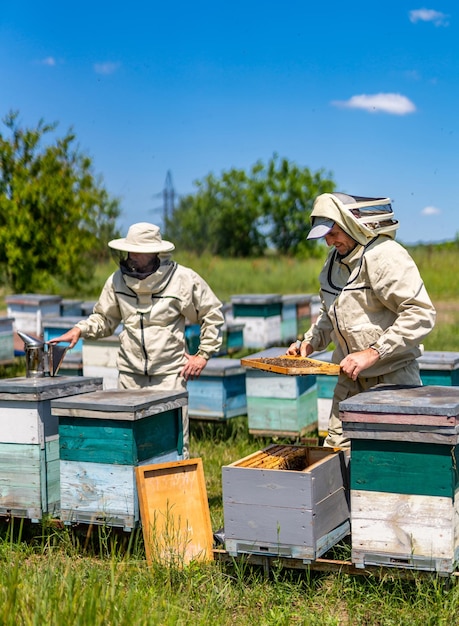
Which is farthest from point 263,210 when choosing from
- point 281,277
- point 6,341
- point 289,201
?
point 6,341

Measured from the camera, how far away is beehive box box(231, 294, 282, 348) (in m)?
10.9

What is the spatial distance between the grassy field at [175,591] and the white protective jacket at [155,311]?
38.1 inches

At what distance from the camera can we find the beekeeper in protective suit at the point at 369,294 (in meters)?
3.58

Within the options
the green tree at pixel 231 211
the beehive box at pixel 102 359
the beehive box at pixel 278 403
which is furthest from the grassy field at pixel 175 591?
the green tree at pixel 231 211

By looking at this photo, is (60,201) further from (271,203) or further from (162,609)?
(271,203)

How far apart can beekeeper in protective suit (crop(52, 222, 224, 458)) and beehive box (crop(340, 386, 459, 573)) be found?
4.79 ft

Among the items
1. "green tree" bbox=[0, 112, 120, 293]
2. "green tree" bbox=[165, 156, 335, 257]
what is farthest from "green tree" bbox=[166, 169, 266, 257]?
"green tree" bbox=[0, 112, 120, 293]

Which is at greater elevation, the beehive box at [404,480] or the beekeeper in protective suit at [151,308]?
the beekeeper in protective suit at [151,308]

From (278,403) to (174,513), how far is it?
102 inches

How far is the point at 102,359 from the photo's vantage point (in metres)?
7.46

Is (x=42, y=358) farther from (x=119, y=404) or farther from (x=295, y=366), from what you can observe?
(x=295, y=366)

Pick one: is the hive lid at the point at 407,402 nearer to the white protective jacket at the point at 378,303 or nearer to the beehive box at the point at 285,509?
the white protective jacket at the point at 378,303

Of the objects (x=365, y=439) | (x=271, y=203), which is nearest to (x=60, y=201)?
(x=365, y=439)

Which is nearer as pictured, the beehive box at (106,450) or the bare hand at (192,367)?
the beehive box at (106,450)
